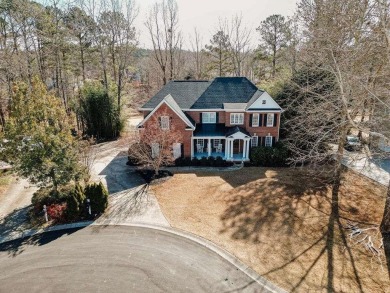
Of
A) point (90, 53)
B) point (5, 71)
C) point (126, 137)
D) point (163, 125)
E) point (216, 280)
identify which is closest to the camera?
point (216, 280)

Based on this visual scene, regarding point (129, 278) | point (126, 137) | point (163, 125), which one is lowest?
point (129, 278)

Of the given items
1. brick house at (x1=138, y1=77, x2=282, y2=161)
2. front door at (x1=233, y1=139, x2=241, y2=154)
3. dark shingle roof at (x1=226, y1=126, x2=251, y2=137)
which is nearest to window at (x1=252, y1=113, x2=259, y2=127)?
brick house at (x1=138, y1=77, x2=282, y2=161)

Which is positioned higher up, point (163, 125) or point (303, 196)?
point (163, 125)

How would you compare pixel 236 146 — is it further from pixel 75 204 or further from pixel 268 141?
pixel 75 204

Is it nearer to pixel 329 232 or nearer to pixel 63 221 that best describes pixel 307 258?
pixel 329 232

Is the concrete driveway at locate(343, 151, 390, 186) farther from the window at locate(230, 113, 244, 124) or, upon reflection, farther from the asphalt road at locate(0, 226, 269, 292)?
the asphalt road at locate(0, 226, 269, 292)

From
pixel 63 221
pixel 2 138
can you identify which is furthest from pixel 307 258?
pixel 2 138

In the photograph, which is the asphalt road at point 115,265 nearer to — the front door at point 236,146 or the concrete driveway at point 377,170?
the front door at point 236,146

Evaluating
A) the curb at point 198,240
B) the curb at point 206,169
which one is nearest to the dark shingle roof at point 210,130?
the curb at point 206,169
